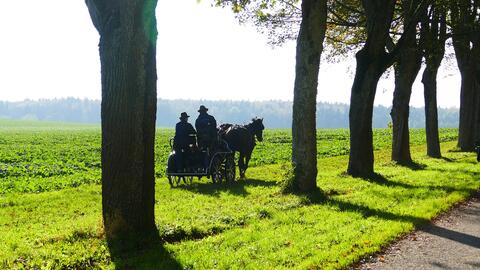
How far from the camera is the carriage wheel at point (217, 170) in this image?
53.6ft

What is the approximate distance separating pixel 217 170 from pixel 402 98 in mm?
9591

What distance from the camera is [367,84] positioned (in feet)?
55.0

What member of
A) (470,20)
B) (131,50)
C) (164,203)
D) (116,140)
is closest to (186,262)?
(116,140)

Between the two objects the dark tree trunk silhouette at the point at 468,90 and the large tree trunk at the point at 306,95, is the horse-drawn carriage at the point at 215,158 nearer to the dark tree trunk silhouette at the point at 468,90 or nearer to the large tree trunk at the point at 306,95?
the large tree trunk at the point at 306,95

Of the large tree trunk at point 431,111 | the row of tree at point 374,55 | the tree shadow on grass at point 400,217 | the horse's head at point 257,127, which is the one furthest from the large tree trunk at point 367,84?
the large tree trunk at point 431,111

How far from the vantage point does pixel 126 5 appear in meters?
7.47

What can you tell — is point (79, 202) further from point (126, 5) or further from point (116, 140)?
point (126, 5)

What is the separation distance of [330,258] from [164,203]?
632 centimetres

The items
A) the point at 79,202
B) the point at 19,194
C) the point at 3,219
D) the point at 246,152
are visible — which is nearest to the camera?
the point at 3,219

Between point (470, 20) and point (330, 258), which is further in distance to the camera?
point (470, 20)

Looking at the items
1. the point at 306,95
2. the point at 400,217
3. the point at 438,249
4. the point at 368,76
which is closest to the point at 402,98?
the point at 368,76

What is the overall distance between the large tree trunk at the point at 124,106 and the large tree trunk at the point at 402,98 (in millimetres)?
15714

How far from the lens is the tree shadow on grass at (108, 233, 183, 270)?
21.5 ft

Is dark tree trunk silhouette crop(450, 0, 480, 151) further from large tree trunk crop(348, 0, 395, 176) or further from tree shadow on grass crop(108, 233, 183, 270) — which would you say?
tree shadow on grass crop(108, 233, 183, 270)
